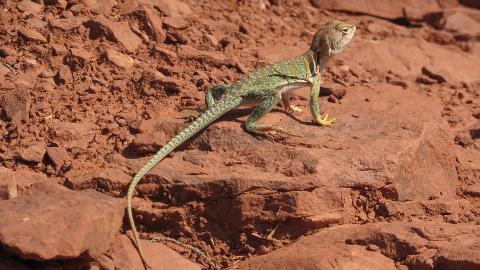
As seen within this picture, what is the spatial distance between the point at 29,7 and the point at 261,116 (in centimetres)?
449

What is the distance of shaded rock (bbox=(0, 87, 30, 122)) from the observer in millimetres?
8344

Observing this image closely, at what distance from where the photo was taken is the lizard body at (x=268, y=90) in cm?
761

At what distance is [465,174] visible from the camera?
851 cm

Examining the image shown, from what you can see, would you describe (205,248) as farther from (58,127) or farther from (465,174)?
(465,174)

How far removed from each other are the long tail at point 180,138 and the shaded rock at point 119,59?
2.17 m

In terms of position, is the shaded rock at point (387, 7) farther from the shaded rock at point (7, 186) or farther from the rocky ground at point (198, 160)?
the shaded rock at point (7, 186)

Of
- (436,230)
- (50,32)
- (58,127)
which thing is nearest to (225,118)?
(58,127)

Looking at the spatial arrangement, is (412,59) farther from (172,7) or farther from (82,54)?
(82,54)

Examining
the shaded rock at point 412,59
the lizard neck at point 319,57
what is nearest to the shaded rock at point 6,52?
the lizard neck at point 319,57

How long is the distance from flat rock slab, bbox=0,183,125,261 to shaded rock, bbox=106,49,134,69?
3.35 meters

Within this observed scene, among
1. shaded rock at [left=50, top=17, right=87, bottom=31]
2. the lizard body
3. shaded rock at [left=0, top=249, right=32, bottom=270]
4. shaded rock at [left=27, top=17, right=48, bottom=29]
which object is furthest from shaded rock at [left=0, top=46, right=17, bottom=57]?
shaded rock at [left=0, top=249, right=32, bottom=270]

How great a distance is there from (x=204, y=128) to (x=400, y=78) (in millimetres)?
4869

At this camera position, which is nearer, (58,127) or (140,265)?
(140,265)

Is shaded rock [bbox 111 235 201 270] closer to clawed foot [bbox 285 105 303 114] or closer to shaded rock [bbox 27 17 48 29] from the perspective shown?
clawed foot [bbox 285 105 303 114]
